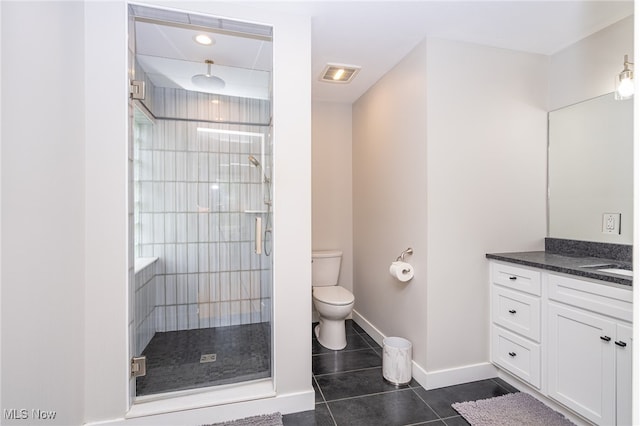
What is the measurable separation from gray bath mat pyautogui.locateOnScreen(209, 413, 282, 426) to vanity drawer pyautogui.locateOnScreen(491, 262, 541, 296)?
1667mm

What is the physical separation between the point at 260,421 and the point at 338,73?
8.57ft

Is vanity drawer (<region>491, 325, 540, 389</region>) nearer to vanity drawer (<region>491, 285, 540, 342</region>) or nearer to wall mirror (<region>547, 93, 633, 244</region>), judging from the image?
vanity drawer (<region>491, 285, 540, 342</region>)

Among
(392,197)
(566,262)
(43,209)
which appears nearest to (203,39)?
(43,209)

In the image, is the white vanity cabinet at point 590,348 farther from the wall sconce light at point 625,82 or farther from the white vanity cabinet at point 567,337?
the wall sconce light at point 625,82

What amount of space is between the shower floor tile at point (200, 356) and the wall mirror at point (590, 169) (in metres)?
2.25

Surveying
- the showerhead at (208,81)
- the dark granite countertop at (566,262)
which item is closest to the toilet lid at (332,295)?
the dark granite countertop at (566,262)

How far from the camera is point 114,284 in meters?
1.57

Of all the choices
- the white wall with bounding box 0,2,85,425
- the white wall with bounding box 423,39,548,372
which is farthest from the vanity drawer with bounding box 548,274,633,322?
the white wall with bounding box 0,2,85,425

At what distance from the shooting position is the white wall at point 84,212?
1073 millimetres

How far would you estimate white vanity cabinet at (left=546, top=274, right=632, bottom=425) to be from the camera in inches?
55.3

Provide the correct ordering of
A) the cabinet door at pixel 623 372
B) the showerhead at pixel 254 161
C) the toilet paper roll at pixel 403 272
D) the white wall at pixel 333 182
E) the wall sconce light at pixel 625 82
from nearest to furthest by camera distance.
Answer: the cabinet door at pixel 623 372 < the wall sconce light at pixel 625 82 < the toilet paper roll at pixel 403 272 < the showerhead at pixel 254 161 < the white wall at pixel 333 182

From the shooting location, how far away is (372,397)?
193 cm

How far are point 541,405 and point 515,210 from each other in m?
1.25

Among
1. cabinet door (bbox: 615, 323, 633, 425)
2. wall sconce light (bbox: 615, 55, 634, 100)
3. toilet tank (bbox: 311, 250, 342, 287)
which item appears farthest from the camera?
toilet tank (bbox: 311, 250, 342, 287)
